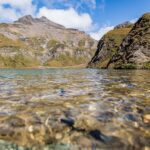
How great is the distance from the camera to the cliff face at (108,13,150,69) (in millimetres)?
94875

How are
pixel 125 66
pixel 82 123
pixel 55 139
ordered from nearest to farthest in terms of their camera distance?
pixel 55 139, pixel 82 123, pixel 125 66

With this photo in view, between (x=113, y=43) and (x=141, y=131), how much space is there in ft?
553

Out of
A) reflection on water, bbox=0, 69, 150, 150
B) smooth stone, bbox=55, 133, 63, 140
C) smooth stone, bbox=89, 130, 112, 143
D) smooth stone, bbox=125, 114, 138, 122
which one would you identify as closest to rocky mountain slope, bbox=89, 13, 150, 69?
reflection on water, bbox=0, 69, 150, 150

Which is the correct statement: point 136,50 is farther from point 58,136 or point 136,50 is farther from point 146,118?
point 58,136

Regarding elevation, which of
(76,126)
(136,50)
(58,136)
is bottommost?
(58,136)

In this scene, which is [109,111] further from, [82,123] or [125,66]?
[125,66]

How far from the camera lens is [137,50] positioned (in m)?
100

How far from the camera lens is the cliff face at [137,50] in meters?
94.9

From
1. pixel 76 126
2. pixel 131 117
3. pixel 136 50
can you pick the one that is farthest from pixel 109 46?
pixel 76 126

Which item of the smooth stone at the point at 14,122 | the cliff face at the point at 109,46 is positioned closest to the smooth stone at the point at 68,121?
the smooth stone at the point at 14,122

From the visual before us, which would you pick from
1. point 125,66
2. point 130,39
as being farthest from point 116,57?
point 125,66

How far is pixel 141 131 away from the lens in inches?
371

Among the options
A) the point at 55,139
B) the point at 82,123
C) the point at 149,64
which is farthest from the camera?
the point at 149,64

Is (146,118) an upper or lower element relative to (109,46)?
lower
